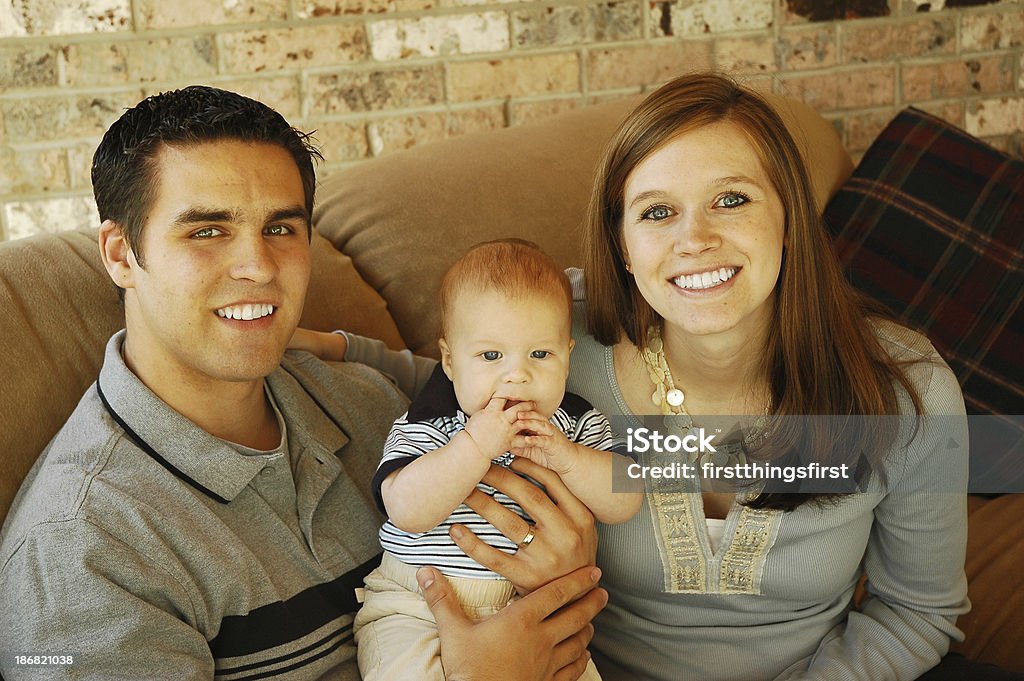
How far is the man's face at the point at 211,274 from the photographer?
1.36 meters

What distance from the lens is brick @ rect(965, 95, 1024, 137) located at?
9.59 feet

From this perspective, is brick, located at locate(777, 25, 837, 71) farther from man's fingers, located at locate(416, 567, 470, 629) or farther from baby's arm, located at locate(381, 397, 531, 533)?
man's fingers, located at locate(416, 567, 470, 629)

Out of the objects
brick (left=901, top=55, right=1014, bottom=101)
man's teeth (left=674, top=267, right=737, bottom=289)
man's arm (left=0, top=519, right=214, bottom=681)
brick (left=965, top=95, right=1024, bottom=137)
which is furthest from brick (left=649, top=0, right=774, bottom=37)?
man's arm (left=0, top=519, right=214, bottom=681)

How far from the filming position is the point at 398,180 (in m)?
2.13

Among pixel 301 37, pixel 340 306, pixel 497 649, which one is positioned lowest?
pixel 497 649

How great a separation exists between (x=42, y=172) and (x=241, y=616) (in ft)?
5.13

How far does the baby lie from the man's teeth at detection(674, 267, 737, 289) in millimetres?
182

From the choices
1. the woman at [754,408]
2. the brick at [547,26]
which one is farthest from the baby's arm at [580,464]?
the brick at [547,26]

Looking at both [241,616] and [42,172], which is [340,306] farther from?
[42,172]

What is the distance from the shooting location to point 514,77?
8.64 ft

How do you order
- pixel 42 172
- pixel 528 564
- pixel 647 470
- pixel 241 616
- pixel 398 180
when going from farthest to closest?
pixel 42 172 < pixel 398 180 < pixel 647 470 < pixel 528 564 < pixel 241 616

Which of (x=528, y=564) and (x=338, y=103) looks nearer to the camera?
(x=528, y=564)

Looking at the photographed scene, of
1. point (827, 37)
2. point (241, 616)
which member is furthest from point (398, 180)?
point (827, 37)

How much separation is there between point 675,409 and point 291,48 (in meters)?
1.48
